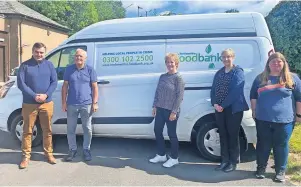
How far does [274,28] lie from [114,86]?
558 centimetres

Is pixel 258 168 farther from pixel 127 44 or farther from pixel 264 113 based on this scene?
pixel 127 44

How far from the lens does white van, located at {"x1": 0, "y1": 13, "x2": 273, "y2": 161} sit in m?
4.62

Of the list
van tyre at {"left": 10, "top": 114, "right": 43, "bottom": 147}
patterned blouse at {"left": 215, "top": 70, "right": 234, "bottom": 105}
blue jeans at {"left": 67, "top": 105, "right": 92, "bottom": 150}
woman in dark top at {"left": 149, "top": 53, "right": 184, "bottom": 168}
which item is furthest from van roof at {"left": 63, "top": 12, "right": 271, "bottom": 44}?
van tyre at {"left": 10, "top": 114, "right": 43, "bottom": 147}

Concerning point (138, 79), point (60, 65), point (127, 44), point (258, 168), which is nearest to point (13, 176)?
point (60, 65)

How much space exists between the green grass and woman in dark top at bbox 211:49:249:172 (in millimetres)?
783

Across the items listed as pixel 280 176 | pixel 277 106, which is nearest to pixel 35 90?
pixel 277 106

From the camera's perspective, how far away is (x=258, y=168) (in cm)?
412

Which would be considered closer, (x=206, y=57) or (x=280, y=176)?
(x=280, y=176)

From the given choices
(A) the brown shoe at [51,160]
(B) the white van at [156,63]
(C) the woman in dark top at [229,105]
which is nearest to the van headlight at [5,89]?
(B) the white van at [156,63]

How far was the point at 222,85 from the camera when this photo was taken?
4180mm

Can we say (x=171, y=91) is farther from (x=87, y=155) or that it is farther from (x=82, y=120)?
(x=87, y=155)

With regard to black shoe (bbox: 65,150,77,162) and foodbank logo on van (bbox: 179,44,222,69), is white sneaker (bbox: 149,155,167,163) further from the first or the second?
foodbank logo on van (bbox: 179,44,222,69)

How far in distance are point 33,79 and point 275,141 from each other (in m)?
3.54

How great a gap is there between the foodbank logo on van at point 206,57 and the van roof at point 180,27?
0.90 feet
